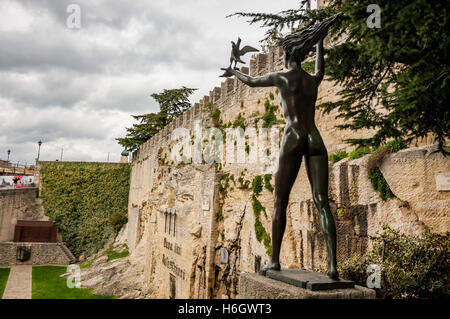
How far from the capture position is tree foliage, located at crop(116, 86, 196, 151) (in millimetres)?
37031

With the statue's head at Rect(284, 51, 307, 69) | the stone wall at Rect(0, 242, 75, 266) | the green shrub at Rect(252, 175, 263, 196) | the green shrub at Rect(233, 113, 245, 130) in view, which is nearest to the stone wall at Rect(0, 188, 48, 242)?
the stone wall at Rect(0, 242, 75, 266)

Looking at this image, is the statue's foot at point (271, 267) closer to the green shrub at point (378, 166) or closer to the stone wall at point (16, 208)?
the green shrub at point (378, 166)

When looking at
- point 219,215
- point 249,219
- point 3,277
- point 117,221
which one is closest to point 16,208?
point 117,221

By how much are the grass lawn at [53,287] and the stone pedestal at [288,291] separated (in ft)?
58.9

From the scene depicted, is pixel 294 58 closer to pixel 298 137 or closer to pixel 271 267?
pixel 298 137

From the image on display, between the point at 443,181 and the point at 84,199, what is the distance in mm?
35840

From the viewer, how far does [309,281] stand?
3.43 m

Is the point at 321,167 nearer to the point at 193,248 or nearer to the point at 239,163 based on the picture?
the point at 239,163

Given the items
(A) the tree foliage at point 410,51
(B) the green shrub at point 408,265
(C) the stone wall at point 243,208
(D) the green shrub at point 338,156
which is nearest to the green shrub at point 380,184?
(C) the stone wall at point 243,208

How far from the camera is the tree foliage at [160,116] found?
1458 inches

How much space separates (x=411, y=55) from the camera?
445 centimetres

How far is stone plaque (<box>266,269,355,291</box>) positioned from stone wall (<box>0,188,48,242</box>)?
34957 mm

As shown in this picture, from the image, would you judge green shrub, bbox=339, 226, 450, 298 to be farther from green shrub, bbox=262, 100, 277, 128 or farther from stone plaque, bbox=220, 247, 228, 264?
stone plaque, bbox=220, 247, 228, 264
